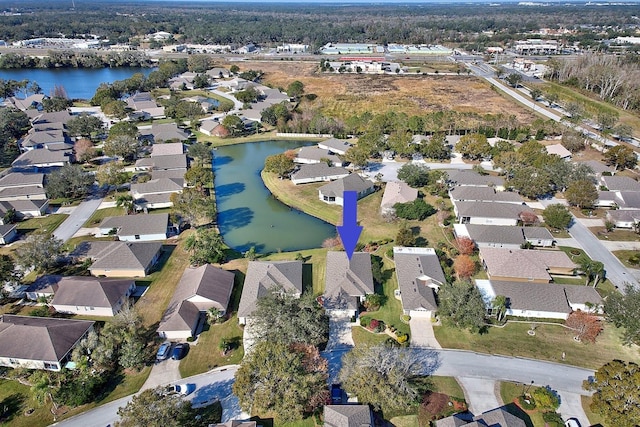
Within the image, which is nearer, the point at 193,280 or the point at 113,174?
the point at 193,280

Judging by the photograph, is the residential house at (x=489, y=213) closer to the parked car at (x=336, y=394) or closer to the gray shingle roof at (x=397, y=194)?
the gray shingle roof at (x=397, y=194)

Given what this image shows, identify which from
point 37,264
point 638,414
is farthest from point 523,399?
point 37,264

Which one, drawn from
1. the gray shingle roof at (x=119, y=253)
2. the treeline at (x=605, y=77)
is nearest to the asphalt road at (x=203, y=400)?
the gray shingle roof at (x=119, y=253)

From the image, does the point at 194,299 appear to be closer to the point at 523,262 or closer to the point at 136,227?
the point at 136,227

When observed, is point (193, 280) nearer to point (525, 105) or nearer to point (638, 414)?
point (638, 414)

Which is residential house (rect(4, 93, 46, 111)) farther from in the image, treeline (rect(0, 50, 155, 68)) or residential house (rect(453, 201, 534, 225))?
residential house (rect(453, 201, 534, 225))

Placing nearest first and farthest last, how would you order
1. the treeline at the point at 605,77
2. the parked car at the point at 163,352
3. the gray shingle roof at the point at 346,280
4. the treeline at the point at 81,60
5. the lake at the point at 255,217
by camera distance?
the parked car at the point at 163,352
the gray shingle roof at the point at 346,280
the lake at the point at 255,217
the treeline at the point at 605,77
the treeline at the point at 81,60
